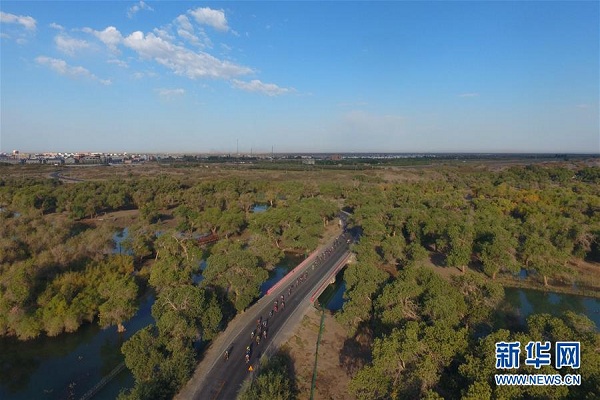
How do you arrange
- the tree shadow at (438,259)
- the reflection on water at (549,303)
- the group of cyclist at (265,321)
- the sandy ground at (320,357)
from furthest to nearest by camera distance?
1. the tree shadow at (438,259)
2. the reflection on water at (549,303)
3. the group of cyclist at (265,321)
4. the sandy ground at (320,357)

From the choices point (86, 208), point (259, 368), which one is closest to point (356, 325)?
point (259, 368)

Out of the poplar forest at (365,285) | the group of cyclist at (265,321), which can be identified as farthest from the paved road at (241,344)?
the poplar forest at (365,285)

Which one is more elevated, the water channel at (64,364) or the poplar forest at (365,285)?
the poplar forest at (365,285)

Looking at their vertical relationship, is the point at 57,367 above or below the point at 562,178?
below

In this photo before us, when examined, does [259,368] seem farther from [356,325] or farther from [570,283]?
[570,283]

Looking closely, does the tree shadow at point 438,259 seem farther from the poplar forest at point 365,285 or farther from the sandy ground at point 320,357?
the sandy ground at point 320,357

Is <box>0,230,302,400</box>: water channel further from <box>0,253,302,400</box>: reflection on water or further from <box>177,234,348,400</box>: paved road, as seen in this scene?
<box>177,234,348,400</box>: paved road

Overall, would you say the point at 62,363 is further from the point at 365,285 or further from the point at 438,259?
the point at 438,259
